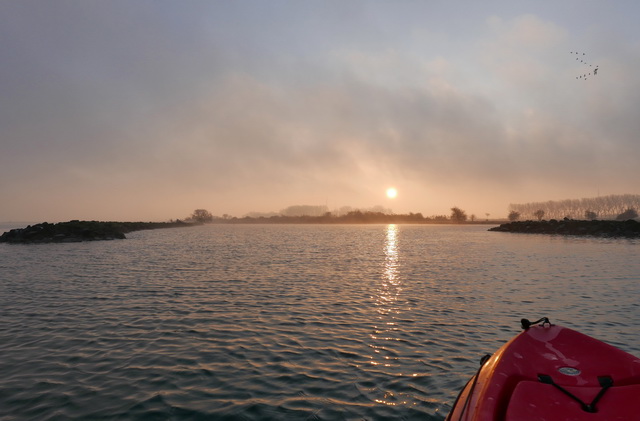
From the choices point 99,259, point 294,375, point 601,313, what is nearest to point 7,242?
point 99,259

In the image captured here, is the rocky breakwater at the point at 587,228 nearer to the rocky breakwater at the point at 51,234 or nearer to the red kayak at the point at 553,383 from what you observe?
the red kayak at the point at 553,383

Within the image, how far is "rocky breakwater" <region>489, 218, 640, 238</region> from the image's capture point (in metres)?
91.9

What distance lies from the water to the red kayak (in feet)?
7.01

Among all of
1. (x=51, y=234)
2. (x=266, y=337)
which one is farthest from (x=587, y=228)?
(x=51, y=234)

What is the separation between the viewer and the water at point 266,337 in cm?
823

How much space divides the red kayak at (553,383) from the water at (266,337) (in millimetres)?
2138

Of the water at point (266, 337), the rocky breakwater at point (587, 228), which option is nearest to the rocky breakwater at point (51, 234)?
the water at point (266, 337)

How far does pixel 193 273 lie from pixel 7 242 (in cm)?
5887

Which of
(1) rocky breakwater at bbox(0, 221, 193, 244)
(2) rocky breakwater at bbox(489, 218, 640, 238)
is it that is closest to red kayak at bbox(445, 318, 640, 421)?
(1) rocky breakwater at bbox(0, 221, 193, 244)

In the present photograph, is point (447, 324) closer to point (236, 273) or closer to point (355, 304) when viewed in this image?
point (355, 304)

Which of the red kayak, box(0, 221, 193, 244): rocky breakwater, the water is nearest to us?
the red kayak

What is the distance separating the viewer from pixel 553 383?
6.08 meters

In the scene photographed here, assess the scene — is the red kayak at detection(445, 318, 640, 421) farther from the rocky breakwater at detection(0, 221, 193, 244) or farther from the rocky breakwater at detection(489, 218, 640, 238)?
the rocky breakwater at detection(489, 218, 640, 238)

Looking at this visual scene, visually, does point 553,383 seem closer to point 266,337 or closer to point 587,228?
point 266,337
